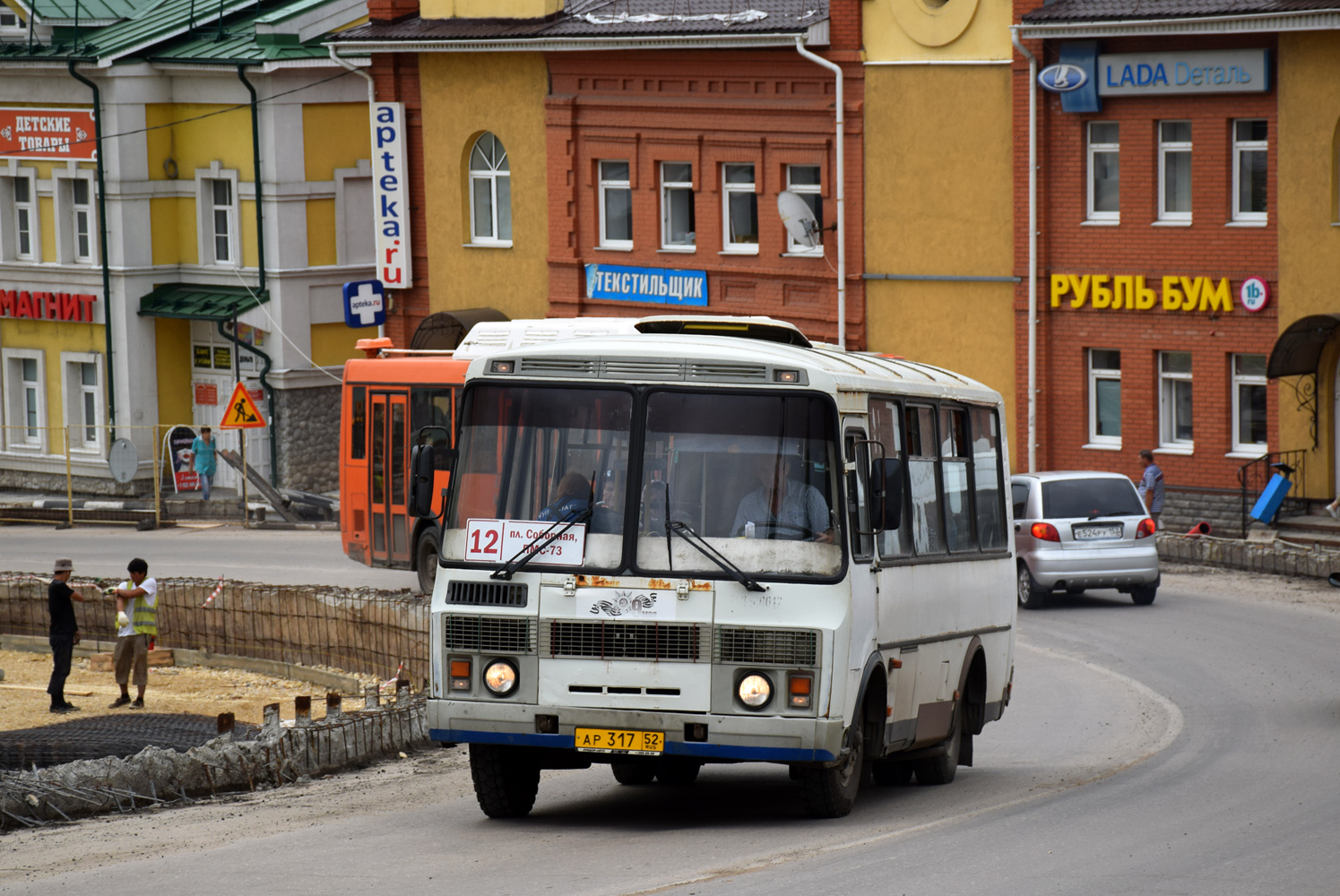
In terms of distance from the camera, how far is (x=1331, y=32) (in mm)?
30344

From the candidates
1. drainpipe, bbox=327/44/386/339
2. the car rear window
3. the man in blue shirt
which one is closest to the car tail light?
the car rear window

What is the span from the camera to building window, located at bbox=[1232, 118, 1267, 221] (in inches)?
1255

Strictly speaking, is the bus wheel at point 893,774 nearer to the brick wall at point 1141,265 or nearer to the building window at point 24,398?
the brick wall at point 1141,265

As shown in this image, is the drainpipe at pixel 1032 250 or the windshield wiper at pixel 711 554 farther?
the drainpipe at pixel 1032 250

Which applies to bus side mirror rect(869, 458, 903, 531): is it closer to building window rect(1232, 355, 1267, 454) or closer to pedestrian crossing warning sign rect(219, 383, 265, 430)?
building window rect(1232, 355, 1267, 454)

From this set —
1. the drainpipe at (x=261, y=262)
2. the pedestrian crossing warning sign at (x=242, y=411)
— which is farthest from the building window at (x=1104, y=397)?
the drainpipe at (x=261, y=262)

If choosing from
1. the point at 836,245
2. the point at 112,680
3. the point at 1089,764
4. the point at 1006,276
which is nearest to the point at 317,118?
the point at 836,245

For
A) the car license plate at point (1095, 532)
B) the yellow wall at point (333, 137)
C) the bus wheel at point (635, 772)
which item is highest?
the yellow wall at point (333, 137)

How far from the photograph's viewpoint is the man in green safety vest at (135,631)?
912 inches

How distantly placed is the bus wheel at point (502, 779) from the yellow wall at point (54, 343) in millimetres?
35344

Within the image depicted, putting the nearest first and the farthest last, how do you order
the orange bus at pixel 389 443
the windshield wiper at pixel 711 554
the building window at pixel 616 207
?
the windshield wiper at pixel 711 554
the orange bus at pixel 389 443
the building window at pixel 616 207

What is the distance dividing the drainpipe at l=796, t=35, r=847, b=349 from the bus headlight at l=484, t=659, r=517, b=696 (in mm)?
24882

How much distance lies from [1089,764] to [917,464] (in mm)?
3456

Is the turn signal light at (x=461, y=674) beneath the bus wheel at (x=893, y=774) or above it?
above
